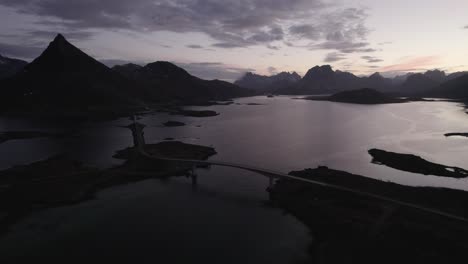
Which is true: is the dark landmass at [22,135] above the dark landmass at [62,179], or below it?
above

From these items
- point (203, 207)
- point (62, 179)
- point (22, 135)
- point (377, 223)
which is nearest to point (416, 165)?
point (377, 223)

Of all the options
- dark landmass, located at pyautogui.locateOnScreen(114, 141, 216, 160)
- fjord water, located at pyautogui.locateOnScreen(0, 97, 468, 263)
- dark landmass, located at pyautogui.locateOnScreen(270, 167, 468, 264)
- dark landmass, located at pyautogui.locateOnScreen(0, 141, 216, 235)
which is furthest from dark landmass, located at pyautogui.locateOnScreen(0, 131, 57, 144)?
dark landmass, located at pyautogui.locateOnScreen(270, 167, 468, 264)

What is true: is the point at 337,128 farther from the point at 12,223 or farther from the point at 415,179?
the point at 12,223

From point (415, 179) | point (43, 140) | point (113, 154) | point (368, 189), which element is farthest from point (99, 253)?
point (43, 140)

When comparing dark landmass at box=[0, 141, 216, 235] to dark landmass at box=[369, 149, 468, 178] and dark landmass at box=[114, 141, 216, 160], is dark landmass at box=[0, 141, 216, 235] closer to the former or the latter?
dark landmass at box=[114, 141, 216, 160]

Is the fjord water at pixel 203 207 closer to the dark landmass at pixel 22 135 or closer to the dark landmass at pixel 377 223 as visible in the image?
the dark landmass at pixel 377 223

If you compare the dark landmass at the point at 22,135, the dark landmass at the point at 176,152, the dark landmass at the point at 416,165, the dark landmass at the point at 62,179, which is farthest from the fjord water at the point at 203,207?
the dark landmass at the point at 22,135

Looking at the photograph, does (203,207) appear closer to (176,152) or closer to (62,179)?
(62,179)
